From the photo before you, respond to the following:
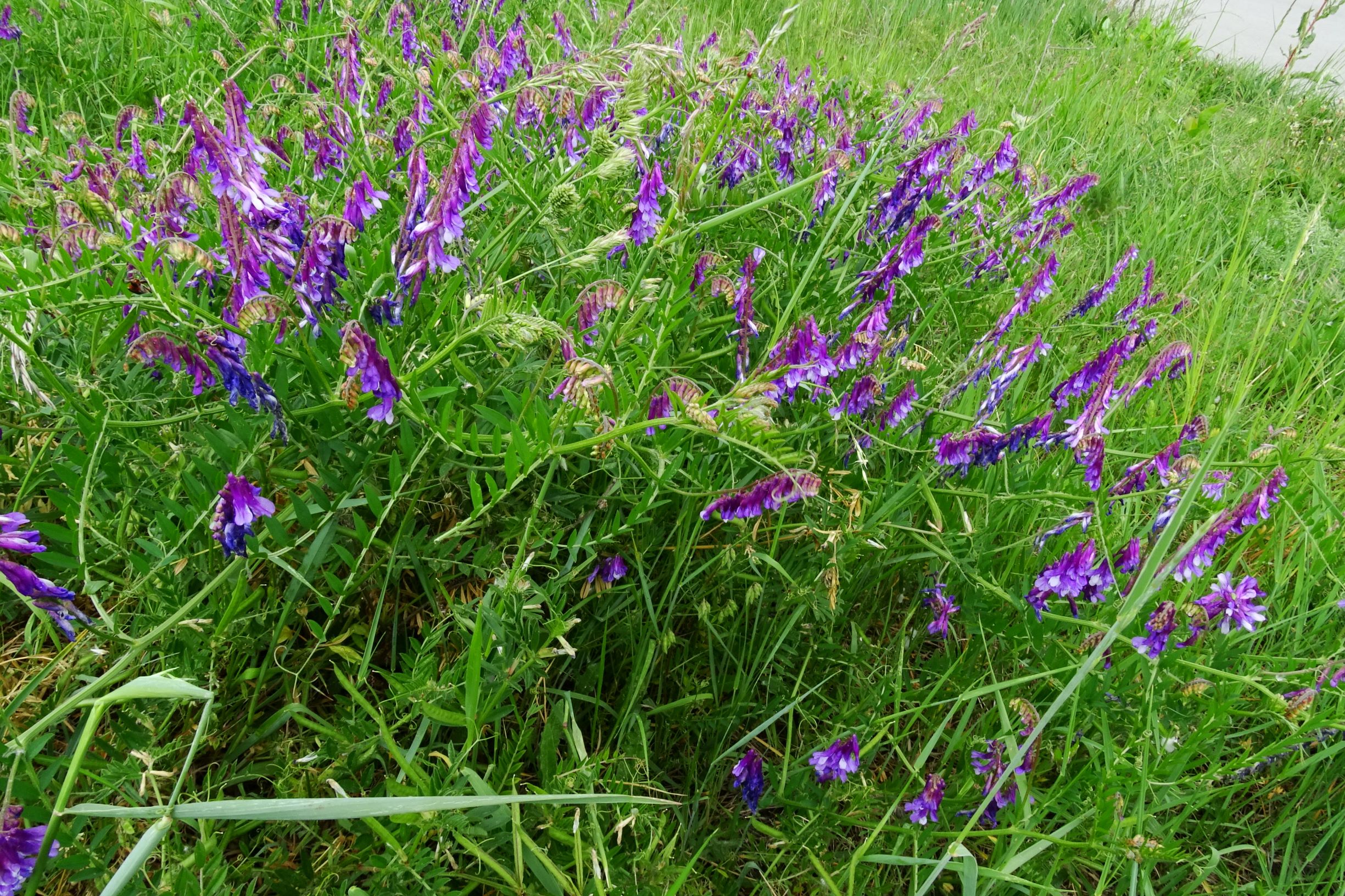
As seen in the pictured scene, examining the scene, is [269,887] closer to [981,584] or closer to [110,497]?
[110,497]

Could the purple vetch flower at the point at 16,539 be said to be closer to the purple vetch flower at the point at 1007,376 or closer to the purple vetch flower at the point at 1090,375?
the purple vetch flower at the point at 1007,376

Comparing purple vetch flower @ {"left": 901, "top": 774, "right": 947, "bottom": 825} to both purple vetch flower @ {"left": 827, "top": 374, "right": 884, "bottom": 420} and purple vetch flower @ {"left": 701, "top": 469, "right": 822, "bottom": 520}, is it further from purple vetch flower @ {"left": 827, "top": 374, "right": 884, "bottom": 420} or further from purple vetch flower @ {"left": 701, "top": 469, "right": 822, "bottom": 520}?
purple vetch flower @ {"left": 827, "top": 374, "right": 884, "bottom": 420}

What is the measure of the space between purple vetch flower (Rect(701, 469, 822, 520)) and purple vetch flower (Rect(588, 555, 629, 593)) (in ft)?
0.57

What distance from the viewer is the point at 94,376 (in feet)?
4.91

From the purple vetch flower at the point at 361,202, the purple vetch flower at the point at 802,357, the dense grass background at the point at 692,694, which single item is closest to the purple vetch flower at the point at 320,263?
the purple vetch flower at the point at 361,202

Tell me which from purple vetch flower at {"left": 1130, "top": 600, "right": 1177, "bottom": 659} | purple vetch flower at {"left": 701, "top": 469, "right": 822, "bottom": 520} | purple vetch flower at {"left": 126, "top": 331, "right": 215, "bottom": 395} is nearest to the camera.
→ purple vetch flower at {"left": 126, "top": 331, "right": 215, "bottom": 395}

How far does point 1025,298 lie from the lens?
81.5 inches

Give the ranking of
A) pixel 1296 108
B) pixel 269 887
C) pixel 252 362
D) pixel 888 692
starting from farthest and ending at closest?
pixel 1296 108
pixel 888 692
pixel 252 362
pixel 269 887

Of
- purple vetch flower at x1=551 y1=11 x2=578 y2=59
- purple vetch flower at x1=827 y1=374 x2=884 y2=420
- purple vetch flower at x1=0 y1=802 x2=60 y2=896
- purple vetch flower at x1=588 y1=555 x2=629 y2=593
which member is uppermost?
purple vetch flower at x1=551 y1=11 x2=578 y2=59

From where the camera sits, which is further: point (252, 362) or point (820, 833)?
point (820, 833)

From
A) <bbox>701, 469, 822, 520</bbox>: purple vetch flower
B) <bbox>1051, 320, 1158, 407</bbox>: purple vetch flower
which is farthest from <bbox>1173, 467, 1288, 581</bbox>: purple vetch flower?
<bbox>701, 469, 822, 520</bbox>: purple vetch flower

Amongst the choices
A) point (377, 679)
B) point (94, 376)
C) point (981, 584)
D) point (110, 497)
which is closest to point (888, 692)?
point (981, 584)

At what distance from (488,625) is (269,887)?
452 mm

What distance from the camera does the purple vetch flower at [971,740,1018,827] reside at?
55.2 inches
